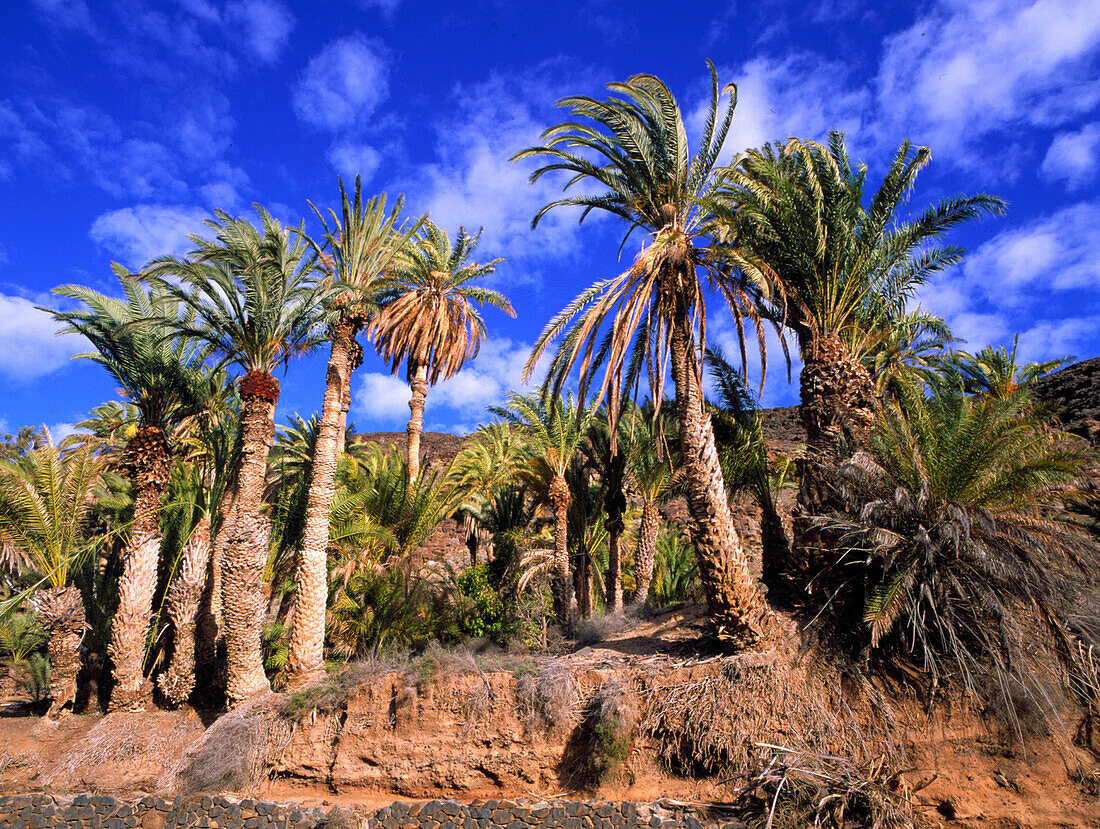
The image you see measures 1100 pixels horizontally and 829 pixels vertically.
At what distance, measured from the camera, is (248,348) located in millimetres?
14586

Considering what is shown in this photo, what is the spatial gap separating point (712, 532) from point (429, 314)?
17.9 metres

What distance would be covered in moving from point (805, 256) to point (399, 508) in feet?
40.8

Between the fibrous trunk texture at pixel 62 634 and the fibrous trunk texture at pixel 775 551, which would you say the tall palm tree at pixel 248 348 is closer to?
the fibrous trunk texture at pixel 62 634

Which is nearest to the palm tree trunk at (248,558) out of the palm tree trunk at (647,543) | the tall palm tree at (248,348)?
the tall palm tree at (248,348)

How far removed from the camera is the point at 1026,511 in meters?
10.4

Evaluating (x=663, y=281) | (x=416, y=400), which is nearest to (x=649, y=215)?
(x=663, y=281)

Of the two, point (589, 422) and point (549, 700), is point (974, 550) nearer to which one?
point (549, 700)

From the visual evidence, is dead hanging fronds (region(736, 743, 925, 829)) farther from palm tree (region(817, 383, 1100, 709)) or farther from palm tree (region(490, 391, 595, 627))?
palm tree (region(490, 391, 595, 627))

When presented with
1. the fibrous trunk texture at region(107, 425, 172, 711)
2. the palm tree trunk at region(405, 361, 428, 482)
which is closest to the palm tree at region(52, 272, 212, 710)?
the fibrous trunk texture at region(107, 425, 172, 711)

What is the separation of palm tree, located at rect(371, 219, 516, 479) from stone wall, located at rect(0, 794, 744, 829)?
49.1 ft

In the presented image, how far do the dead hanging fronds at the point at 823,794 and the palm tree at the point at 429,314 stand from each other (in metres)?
18.0

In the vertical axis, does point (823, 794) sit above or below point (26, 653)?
below

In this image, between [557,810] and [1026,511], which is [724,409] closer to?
[1026,511]

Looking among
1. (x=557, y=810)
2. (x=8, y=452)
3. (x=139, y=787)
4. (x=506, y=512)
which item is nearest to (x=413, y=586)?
(x=506, y=512)
